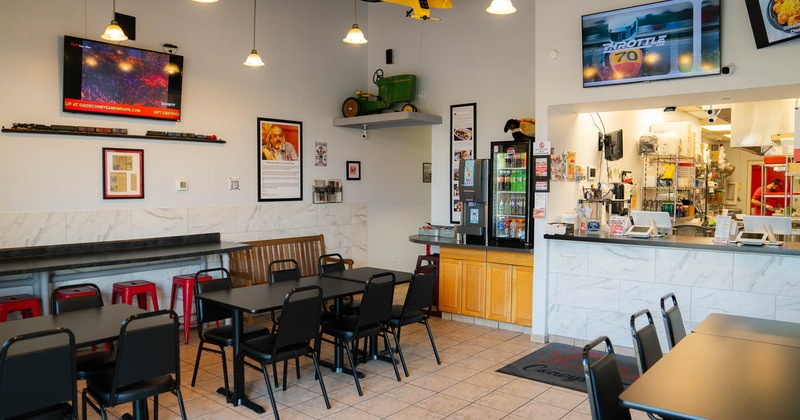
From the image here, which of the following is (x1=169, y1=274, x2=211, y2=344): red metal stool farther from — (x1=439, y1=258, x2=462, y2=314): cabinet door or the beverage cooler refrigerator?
the beverage cooler refrigerator

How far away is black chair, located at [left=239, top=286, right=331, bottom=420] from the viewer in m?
3.74

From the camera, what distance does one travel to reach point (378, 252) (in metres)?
8.76

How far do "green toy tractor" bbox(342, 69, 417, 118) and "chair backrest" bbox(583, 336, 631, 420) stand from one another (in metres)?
5.34

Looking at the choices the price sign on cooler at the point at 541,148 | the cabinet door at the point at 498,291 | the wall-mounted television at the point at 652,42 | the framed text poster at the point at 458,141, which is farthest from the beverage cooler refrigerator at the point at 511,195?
the wall-mounted television at the point at 652,42

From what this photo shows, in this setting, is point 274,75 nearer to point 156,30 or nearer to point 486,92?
point 156,30

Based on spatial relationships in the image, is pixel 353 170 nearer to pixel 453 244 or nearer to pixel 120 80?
pixel 453 244

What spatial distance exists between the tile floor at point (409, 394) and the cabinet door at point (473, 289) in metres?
0.93

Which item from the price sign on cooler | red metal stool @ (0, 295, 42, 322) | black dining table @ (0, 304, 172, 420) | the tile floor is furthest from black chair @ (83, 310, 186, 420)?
the price sign on cooler

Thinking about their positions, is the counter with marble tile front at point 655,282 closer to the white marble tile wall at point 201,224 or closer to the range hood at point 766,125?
the white marble tile wall at point 201,224

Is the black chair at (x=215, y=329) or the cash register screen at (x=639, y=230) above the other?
the cash register screen at (x=639, y=230)

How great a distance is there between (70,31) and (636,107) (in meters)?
5.65

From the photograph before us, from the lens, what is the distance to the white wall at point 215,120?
5.28 meters

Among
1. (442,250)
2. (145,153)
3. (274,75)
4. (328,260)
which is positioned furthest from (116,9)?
(442,250)

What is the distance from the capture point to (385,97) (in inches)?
307
